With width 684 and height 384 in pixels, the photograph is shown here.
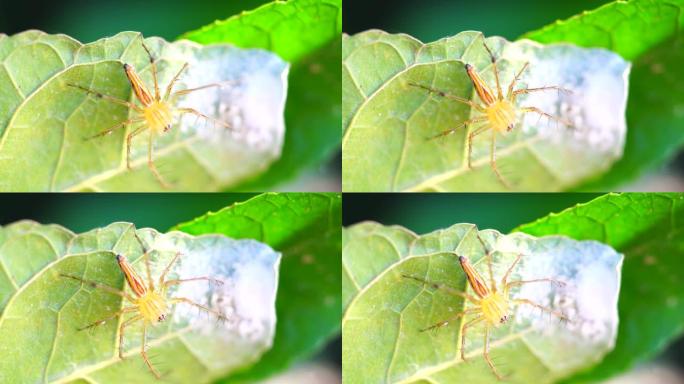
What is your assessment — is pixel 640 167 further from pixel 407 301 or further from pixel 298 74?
pixel 298 74

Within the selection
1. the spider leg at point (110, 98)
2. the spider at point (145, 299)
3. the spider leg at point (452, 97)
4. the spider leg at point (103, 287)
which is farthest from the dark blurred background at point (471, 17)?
the spider leg at point (103, 287)

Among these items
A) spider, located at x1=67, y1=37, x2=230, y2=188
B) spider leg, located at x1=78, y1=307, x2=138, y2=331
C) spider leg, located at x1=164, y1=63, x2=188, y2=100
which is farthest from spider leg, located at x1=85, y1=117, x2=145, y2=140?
spider leg, located at x1=78, y1=307, x2=138, y2=331

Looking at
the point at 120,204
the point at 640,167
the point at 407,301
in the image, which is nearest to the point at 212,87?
the point at 120,204

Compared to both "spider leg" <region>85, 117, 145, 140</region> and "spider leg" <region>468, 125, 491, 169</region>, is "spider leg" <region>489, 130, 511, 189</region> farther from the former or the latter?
"spider leg" <region>85, 117, 145, 140</region>

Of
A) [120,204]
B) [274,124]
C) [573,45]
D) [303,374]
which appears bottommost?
[303,374]

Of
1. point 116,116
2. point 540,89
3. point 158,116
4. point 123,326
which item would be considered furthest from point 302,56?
point 123,326

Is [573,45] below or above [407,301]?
above
